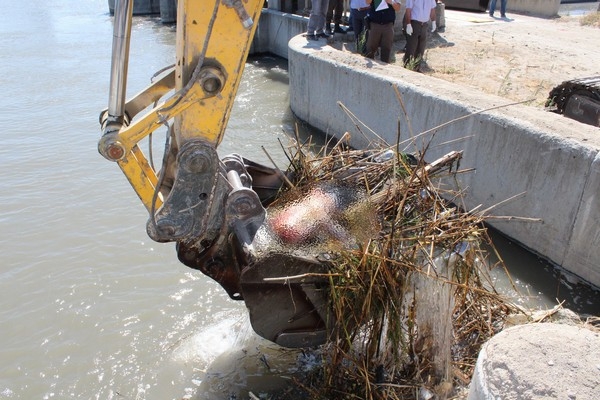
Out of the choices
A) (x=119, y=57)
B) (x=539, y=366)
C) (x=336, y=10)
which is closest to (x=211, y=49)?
(x=119, y=57)

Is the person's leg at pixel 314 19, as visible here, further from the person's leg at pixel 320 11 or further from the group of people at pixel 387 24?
the group of people at pixel 387 24

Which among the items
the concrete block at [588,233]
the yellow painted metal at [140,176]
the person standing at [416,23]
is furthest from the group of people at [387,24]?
the yellow painted metal at [140,176]

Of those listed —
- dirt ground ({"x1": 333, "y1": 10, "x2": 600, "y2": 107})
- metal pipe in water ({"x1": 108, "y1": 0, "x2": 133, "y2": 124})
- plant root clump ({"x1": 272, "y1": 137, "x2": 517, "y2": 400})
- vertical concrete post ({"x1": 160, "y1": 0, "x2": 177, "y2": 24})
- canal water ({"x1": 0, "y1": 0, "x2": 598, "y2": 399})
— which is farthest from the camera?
vertical concrete post ({"x1": 160, "y1": 0, "x2": 177, "y2": 24})

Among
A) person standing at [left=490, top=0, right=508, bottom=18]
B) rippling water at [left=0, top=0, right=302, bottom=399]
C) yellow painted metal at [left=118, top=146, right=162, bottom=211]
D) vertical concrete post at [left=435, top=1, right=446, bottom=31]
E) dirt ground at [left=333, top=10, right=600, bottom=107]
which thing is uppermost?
person standing at [left=490, top=0, right=508, bottom=18]

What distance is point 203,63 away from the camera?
9.57 ft

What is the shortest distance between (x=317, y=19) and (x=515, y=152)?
610cm

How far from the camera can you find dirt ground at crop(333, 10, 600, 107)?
848 centimetres

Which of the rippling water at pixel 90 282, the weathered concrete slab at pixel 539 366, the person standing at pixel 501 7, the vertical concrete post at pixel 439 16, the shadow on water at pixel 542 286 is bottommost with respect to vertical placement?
the rippling water at pixel 90 282

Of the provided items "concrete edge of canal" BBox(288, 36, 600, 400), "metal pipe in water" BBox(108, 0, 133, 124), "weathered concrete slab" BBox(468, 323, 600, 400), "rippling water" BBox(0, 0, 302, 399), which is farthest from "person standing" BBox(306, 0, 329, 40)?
"weathered concrete slab" BBox(468, 323, 600, 400)

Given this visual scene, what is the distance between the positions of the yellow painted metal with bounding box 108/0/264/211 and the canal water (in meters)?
1.74

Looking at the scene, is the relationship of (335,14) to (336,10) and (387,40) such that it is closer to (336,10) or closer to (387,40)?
(336,10)

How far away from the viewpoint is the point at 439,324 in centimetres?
343

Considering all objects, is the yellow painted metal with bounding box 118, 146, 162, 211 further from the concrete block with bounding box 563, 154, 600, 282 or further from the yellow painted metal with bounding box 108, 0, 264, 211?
the concrete block with bounding box 563, 154, 600, 282

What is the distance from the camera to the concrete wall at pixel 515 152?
16.4 ft
